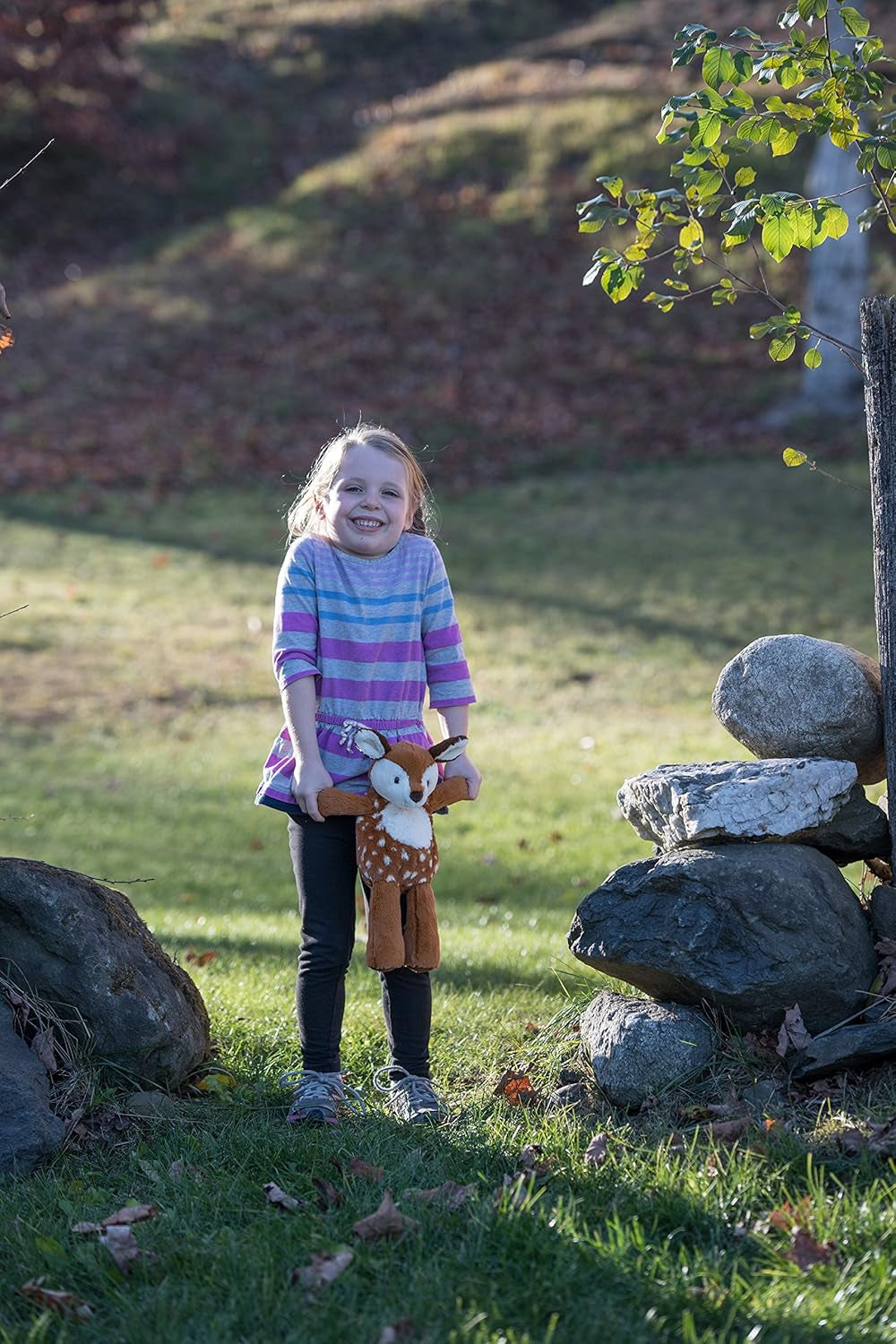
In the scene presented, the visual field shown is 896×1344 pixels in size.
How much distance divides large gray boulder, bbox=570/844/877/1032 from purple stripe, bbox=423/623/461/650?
2.82ft

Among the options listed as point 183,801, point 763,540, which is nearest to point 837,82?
point 183,801

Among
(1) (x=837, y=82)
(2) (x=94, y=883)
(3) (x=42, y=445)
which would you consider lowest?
(2) (x=94, y=883)

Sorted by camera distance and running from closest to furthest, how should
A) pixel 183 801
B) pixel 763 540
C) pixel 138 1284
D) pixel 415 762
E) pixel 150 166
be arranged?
1. pixel 138 1284
2. pixel 415 762
3. pixel 183 801
4. pixel 763 540
5. pixel 150 166

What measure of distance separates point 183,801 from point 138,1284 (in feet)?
19.8

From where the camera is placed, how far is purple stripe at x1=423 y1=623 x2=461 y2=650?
411cm

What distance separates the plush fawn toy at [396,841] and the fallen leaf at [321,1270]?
0.99 metres

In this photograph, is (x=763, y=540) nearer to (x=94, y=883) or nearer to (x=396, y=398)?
(x=396, y=398)

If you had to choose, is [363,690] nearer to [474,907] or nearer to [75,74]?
[474,907]

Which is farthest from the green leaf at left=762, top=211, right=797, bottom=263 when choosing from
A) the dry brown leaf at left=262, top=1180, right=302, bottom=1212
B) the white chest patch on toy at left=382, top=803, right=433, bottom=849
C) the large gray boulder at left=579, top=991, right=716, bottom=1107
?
the dry brown leaf at left=262, top=1180, right=302, bottom=1212

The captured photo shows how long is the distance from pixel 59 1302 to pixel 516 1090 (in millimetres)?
1524

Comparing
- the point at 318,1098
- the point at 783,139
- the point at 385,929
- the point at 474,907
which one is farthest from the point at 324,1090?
the point at 474,907

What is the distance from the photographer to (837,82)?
12.8 ft

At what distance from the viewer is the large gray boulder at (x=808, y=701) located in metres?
4.13

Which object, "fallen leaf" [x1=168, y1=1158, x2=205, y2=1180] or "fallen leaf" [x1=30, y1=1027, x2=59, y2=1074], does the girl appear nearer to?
"fallen leaf" [x1=168, y1=1158, x2=205, y2=1180]
